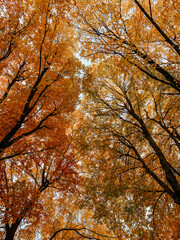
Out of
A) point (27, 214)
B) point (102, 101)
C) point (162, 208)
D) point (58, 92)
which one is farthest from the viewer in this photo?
point (102, 101)

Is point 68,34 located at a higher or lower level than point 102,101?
higher

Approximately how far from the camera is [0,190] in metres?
4.36

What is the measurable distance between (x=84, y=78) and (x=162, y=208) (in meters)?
5.87

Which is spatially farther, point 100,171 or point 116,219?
point 100,171

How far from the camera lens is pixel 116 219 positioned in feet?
14.7

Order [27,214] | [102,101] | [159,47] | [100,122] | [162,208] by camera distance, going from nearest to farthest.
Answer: [27,214], [162,208], [100,122], [102,101], [159,47]

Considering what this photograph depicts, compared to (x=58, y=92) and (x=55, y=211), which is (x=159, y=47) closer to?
(x=58, y=92)

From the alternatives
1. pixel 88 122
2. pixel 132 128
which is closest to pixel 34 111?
pixel 88 122

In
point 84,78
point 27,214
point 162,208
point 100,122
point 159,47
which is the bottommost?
point 27,214

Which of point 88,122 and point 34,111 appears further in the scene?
point 88,122

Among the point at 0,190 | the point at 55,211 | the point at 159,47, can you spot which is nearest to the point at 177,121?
the point at 159,47

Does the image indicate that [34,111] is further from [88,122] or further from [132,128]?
[132,128]

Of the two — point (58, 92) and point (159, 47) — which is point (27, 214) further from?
point (159, 47)

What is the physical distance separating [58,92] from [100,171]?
3.48 metres
